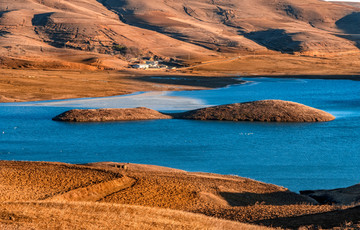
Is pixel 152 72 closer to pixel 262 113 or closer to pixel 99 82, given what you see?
pixel 99 82

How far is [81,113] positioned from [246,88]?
37185 mm

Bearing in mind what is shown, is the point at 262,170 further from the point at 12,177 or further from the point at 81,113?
the point at 81,113

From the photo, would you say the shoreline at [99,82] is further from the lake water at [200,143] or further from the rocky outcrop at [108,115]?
the rocky outcrop at [108,115]

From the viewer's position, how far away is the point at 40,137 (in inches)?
1531

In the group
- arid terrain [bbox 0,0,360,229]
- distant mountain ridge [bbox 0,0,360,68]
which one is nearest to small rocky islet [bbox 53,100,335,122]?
arid terrain [bbox 0,0,360,229]

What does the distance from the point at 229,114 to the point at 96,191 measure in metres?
31.0

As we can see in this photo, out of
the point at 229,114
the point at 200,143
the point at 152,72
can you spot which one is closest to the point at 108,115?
the point at 229,114

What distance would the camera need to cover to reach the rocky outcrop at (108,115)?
4625 cm

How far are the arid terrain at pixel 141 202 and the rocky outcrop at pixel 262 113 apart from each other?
2470 centimetres

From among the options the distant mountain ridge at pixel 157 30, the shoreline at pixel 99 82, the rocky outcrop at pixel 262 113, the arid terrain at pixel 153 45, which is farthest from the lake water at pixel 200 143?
the distant mountain ridge at pixel 157 30

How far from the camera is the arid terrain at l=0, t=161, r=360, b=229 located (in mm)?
12336

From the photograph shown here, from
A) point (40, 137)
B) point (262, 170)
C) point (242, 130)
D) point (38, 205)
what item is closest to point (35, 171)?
point (38, 205)

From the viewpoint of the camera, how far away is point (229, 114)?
4778cm

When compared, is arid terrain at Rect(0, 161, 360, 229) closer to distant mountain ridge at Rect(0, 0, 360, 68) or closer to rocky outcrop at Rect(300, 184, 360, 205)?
rocky outcrop at Rect(300, 184, 360, 205)
